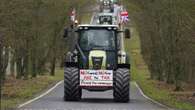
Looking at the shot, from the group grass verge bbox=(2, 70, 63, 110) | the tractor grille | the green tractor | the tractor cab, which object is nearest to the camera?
grass verge bbox=(2, 70, 63, 110)

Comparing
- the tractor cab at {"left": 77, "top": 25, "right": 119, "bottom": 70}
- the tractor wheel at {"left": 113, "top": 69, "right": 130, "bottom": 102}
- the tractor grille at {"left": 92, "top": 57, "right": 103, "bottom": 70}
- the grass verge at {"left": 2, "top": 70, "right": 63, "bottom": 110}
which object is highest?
the tractor cab at {"left": 77, "top": 25, "right": 119, "bottom": 70}

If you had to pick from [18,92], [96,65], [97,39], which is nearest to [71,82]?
[96,65]

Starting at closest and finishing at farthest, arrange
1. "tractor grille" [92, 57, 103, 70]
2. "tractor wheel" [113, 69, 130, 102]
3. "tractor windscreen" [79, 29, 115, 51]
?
"tractor wheel" [113, 69, 130, 102], "tractor grille" [92, 57, 103, 70], "tractor windscreen" [79, 29, 115, 51]

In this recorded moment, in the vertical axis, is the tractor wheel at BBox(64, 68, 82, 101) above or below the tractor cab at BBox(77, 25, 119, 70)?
below

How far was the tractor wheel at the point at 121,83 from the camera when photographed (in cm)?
2892

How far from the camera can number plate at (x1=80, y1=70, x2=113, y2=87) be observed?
29297 millimetres

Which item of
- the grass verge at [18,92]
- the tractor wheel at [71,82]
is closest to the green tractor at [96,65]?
the tractor wheel at [71,82]

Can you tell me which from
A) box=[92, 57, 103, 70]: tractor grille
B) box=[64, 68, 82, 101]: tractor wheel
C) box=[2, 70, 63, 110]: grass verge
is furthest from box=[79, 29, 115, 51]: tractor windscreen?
box=[2, 70, 63, 110]: grass verge

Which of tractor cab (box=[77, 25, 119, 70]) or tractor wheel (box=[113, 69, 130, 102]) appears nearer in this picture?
tractor wheel (box=[113, 69, 130, 102])

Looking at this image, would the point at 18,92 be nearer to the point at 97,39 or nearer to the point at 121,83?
the point at 97,39

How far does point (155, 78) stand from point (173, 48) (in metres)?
20.0

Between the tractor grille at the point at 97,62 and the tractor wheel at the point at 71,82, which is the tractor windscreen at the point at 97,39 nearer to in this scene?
the tractor grille at the point at 97,62

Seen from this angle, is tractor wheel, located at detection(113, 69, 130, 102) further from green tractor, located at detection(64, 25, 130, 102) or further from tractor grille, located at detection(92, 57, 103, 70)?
tractor grille, located at detection(92, 57, 103, 70)

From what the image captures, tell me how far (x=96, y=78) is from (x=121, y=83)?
1.21m
